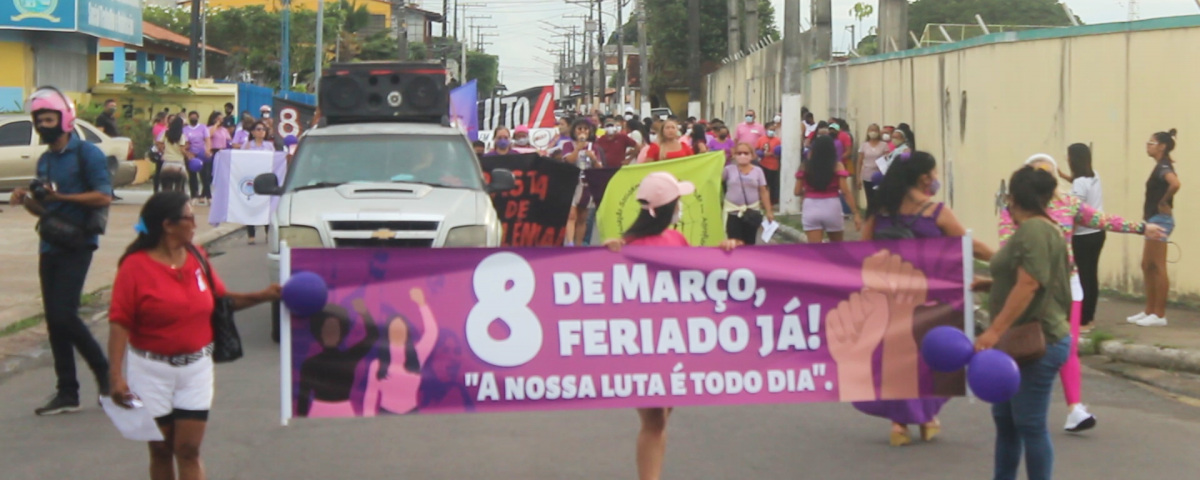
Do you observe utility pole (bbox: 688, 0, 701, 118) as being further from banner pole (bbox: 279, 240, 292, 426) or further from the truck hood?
Answer: banner pole (bbox: 279, 240, 292, 426)

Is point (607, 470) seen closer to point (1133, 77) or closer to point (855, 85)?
point (1133, 77)

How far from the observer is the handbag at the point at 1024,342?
18.9ft

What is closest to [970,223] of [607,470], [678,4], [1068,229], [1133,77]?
[1133,77]

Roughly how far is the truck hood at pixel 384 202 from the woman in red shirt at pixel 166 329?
4.92 metres

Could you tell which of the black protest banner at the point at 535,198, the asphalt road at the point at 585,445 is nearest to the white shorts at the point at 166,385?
the asphalt road at the point at 585,445

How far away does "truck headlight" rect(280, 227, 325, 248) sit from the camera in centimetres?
1036

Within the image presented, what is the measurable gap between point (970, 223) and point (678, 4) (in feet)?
179

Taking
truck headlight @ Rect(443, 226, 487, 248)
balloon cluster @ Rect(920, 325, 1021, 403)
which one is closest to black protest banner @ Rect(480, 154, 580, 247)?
truck headlight @ Rect(443, 226, 487, 248)

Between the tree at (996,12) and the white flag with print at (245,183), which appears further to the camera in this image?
the tree at (996,12)

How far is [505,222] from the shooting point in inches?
561

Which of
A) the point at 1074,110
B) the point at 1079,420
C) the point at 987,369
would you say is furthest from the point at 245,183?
the point at 987,369

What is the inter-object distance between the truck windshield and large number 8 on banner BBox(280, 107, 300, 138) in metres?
10.2

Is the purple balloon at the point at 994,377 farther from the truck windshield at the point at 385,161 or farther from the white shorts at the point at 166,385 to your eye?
the truck windshield at the point at 385,161

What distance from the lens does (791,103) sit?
903 inches
